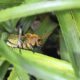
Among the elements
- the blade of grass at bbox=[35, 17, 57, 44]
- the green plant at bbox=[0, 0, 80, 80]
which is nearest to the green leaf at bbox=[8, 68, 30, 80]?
the green plant at bbox=[0, 0, 80, 80]

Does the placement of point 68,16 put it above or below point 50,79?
above

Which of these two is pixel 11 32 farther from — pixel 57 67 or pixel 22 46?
pixel 57 67

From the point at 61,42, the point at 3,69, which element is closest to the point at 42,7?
the point at 61,42

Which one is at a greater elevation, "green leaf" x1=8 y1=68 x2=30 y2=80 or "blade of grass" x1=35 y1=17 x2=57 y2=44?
"blade of grass" x1=35 y1=17 x2=57 y2=44

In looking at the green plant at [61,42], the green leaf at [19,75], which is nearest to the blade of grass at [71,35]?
the green plant at [61,42]

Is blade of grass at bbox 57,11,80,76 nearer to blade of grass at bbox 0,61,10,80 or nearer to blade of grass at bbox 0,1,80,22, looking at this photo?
blade of grass at bbox 0,1,80,22

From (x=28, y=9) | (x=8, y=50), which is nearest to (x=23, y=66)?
(x=8, y=50)

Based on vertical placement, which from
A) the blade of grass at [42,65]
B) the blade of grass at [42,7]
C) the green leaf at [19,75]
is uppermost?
the blade of grass at [42,7]

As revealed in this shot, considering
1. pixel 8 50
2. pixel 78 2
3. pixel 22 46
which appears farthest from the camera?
pixel 22 46

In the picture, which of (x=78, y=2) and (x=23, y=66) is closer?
(x=78, y=2)

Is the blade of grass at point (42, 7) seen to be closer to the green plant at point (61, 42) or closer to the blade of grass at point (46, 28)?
the green plant at point (61, 42)

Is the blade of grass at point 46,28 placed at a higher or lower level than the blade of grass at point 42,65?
higher
